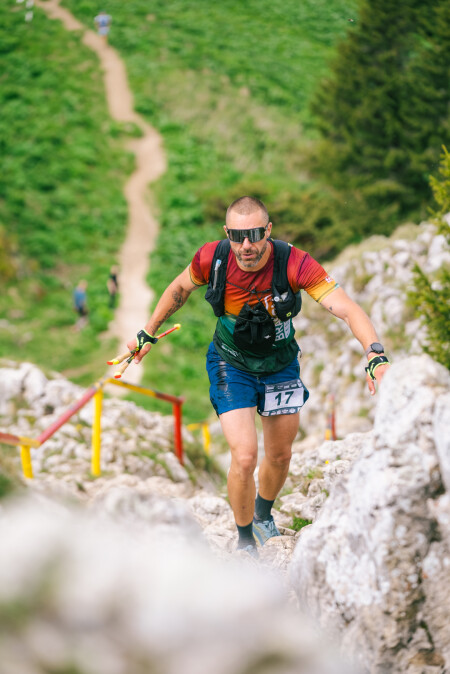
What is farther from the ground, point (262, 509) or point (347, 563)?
point (347, 563)

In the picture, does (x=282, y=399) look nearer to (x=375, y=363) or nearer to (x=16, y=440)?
(x=375, y=363)

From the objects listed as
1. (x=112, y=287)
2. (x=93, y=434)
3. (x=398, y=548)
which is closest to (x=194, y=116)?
(x=112, y=287)

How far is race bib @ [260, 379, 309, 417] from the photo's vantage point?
405 cm

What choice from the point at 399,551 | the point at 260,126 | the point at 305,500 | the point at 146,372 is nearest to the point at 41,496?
the point at 305,500

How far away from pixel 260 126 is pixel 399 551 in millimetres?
24829

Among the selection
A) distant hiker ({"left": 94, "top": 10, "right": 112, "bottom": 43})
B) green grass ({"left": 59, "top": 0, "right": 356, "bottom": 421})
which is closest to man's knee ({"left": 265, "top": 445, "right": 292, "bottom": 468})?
green grass ({"left": 59, "top": 0, "right": 356, "bottom": 421})

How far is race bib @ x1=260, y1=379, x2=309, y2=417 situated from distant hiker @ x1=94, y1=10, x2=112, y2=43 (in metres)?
30.0

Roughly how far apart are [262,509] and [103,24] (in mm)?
30296

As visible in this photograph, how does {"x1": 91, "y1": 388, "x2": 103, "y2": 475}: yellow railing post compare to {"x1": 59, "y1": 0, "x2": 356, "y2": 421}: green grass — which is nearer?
{"x1": 91, "y1": 388, "x2": 103, "y2": 475}: yellow railing post

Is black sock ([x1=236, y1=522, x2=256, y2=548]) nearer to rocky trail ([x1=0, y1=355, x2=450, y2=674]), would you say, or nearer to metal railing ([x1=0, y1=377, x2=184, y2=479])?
rocky trail ([x1=0, y1=355, x2=450, y2=674])

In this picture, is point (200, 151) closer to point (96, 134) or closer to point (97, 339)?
point (96, 134)

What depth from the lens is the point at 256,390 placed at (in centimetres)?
406

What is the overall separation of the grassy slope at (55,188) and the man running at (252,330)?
36.4 feet

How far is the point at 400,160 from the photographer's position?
16109 millimetres
